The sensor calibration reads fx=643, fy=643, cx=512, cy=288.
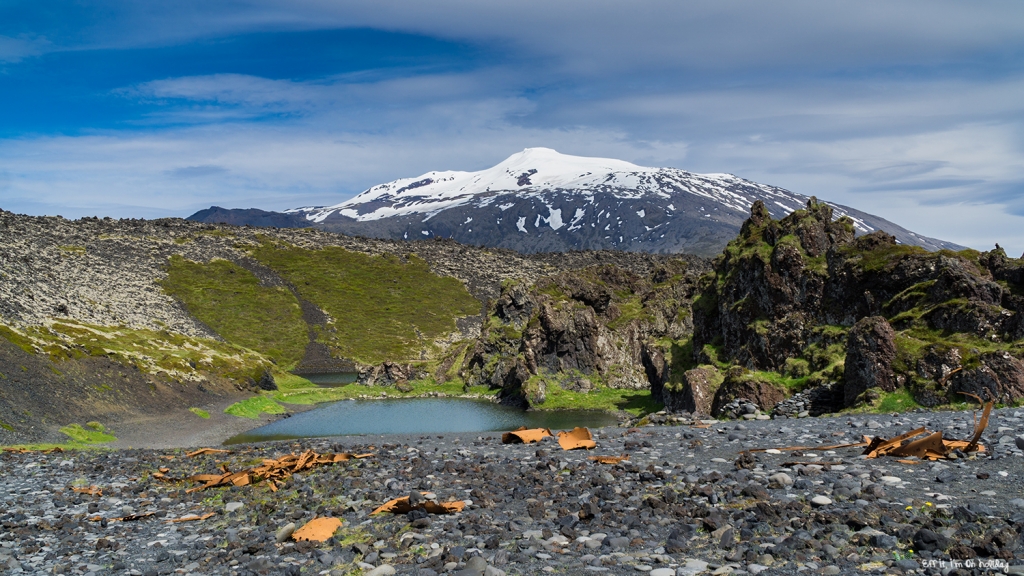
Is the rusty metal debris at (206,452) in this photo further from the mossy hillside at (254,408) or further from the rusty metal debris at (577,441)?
the mossy hillside at (254,408)

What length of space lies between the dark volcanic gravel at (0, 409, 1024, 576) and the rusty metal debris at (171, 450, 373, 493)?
702 mm

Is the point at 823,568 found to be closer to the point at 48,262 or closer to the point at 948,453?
the point at 948,453

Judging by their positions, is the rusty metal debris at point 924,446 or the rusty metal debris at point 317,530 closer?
the rusty metal debris at point 317,530

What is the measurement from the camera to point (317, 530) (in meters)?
14.8

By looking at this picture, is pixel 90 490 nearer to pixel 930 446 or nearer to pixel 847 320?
pixel 930 446

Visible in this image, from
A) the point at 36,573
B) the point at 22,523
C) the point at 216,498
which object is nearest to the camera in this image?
the point at 36,573

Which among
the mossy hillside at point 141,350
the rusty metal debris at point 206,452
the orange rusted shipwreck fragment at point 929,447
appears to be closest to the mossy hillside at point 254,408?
the mossy hillside at point 141,350

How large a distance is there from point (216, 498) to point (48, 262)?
190 meters

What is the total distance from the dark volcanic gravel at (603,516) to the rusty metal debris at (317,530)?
278 mm

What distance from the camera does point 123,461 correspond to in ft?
105

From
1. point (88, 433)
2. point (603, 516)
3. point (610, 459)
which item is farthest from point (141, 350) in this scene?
point (603, 516)

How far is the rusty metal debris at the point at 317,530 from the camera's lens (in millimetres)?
14508

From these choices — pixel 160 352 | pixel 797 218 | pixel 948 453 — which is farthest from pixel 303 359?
pixel 948 453

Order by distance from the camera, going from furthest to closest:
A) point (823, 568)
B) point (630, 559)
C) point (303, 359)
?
point (303, 359)
point (630, 559)
point (823, 568)
